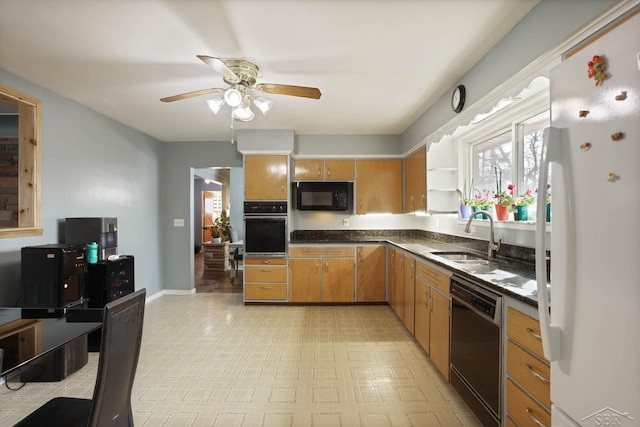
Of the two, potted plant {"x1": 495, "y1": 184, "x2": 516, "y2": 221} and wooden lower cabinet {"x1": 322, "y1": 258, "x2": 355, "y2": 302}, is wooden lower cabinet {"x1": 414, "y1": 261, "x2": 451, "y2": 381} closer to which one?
potted plant {"x1": 495, "y1": 184, "x2": 516, "y2": 221}

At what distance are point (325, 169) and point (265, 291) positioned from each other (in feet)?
6.43

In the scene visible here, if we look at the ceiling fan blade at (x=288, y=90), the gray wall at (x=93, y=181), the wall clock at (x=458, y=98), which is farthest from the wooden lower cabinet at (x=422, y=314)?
the gray wall at (x=93, y=181)

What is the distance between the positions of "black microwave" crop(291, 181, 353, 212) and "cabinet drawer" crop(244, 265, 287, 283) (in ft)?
3.10

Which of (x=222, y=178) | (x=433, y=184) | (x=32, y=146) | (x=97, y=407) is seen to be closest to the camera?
(x=97, y=407)

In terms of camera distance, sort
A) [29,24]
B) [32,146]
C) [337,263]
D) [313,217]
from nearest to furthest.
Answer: [29,24] → [32,146] → [337,263] → [313,217]

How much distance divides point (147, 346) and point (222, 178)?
23.5 feet

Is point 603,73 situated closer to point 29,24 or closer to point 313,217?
point 29,24

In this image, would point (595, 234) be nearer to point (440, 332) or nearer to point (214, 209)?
point (440, 332)

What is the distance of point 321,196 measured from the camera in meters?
4.55

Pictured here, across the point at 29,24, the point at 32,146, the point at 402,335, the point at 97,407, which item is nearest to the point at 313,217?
the point at 402,335

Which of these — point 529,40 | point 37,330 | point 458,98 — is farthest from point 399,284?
point 37,330

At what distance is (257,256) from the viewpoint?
14.2 feet

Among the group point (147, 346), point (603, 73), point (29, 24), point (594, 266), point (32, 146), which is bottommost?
point (147, 346)

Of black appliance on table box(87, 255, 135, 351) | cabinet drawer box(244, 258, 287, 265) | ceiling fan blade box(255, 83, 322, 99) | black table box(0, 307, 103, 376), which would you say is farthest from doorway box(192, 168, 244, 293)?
black table box(0, 307, 103, 376)
